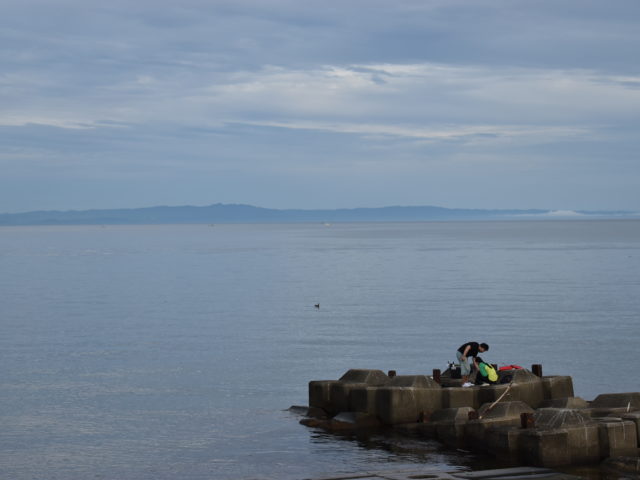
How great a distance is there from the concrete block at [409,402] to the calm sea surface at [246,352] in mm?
961

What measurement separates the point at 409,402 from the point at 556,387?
4461mm

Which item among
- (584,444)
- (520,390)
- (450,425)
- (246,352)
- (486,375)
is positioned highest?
(486,375)

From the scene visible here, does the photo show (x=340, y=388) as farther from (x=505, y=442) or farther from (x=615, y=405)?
A: (x=615, y=405)

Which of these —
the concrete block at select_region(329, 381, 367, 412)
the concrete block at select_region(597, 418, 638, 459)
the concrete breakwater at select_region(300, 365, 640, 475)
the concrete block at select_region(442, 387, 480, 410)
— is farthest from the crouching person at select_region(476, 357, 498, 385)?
the concrete block at select_region(597, 418, 638, 459)

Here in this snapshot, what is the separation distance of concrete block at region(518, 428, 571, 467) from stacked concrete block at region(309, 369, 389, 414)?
630 cm

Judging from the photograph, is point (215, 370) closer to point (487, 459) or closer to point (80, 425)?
point (80, 425)

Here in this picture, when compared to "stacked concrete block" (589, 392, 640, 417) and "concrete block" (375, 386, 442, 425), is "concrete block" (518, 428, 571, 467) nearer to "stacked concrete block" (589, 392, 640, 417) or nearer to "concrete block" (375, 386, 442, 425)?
"stacked concrete block" (589, 392, 640, 417)

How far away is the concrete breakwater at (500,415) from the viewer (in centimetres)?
2241

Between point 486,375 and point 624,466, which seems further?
point 486,375

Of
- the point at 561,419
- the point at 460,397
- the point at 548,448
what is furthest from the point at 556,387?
the point at 548,448

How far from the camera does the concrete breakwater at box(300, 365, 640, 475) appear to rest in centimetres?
2241

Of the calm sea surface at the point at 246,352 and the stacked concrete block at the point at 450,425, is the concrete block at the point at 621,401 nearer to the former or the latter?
the stacked concrete block at the point at 450,425

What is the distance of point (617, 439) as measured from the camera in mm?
22688

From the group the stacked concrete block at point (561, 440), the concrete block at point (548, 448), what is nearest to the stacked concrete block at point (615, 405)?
the stacked concrete block at point (561, 440)
